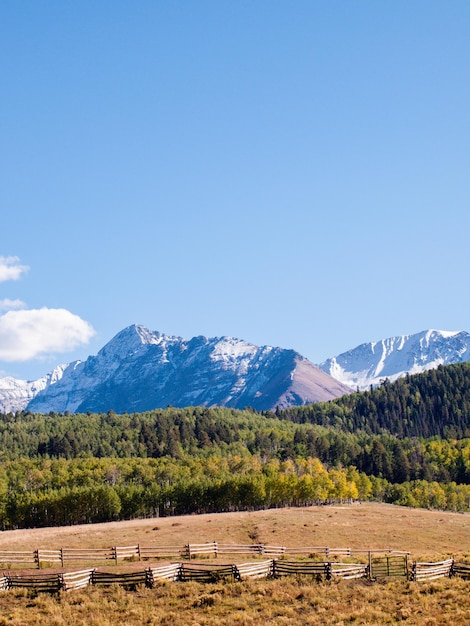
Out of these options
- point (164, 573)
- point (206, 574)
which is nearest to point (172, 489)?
point (206, 574)

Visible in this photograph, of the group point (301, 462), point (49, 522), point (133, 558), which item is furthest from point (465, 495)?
point (133, 558)

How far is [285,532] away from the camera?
10319 cm

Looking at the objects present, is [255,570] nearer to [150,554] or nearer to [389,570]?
[389,570]

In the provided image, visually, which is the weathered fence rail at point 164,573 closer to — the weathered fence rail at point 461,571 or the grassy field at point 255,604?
the grassy field at point 255,604

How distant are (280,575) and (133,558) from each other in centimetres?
1974

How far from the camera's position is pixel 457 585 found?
49.1 m

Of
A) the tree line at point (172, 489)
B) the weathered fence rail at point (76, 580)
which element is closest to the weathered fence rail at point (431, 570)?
the weathered fence rail at point (76, 580)

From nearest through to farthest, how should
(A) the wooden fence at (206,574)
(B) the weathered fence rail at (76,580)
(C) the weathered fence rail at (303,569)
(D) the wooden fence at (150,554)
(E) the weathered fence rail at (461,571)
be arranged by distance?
1. (B) the weathered fence rail at (76,580)
2. (A) the wooden fence at (206,574)
3. (E) the weathered fence rail at (461,571)
4. (C) the weathered fence rail at (303,569)
5. (D) the wooden fence at (150,554)

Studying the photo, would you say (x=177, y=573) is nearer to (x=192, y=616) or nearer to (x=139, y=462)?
(x=192, y=616)

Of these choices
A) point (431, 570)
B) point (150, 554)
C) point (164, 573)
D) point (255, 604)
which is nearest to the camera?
point (255, 604)

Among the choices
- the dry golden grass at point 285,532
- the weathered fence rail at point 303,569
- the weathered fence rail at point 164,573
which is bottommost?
the dry golden grass at point 285,532

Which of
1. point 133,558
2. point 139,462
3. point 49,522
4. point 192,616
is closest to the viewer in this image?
point 192,616

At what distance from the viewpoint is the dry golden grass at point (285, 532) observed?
9262 cm

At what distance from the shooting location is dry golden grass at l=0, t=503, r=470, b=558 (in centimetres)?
9262
